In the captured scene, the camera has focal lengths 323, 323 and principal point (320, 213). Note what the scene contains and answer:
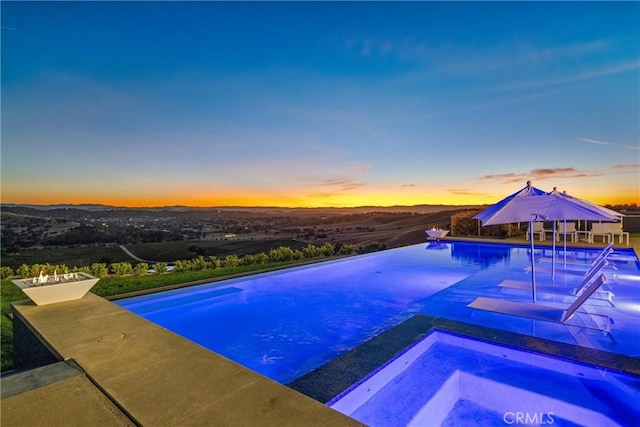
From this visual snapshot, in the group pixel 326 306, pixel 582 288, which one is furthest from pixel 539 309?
pixel 326 306

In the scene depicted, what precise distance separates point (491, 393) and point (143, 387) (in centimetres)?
294

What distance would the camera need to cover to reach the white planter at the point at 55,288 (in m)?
3.68

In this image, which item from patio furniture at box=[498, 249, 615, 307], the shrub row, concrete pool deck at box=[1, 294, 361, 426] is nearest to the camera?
concrete pool deck at box=[1, 294, 361, 426]

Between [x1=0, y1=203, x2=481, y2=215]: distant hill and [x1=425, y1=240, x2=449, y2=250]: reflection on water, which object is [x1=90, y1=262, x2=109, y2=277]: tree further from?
[x1=425, y1=240, x2=449, y2=250]: reflection on water

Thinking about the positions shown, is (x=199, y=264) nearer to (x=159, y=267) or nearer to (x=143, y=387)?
(x=159, y=267)

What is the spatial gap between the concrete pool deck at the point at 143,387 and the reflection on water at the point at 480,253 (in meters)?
8.22

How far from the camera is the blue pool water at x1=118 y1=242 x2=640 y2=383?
414 centimetres

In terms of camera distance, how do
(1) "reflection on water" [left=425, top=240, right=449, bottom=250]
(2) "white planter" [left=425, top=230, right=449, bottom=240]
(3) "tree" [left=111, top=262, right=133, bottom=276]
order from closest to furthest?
(3) "tree" [left=111, top=262, right=133, bottom=276]
(1) "reflection on water" [left=425, top=240, right=449, bottom=250]
(2) "white planter" [left=425, top=230, right=449, bottom=240]

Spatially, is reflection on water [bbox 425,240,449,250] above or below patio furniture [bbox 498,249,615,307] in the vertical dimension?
below

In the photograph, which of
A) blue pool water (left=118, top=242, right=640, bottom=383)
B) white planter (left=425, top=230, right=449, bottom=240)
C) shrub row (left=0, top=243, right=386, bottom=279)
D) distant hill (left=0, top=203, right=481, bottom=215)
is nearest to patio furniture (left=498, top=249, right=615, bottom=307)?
blue pool water (left=118, top=242, right=640, bottom=383)

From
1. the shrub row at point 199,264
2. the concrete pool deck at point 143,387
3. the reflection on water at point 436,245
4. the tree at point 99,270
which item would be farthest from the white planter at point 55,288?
the reflection on water at point 436,245

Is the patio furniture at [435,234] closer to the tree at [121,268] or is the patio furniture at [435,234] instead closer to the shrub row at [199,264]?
the shrub row at [199,264]

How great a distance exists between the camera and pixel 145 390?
1.91 metres

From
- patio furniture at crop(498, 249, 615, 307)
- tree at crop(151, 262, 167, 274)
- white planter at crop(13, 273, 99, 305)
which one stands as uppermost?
white planter at crop(13, 273, 99, 305)
